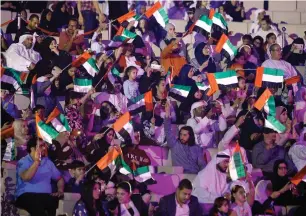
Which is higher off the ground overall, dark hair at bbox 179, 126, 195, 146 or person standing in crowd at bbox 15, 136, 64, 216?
dark hair at bbox 179, 126, 195, 146

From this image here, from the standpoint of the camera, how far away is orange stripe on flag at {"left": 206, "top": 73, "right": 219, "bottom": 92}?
13016mm

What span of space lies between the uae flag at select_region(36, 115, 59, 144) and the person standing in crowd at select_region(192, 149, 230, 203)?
189 cm

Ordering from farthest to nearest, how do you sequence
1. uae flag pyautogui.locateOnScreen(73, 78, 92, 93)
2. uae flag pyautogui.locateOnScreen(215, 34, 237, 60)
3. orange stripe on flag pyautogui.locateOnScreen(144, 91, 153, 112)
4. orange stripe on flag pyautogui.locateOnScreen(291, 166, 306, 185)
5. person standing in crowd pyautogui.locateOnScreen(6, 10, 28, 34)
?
uae flag pyautogui.locateOnScreen(215, 34, 237, 60)
person standing in crowd pyautogui.locateOnScreen(6, 10, 28, 34)
uae flag pyautogui.locateOnScreen(73, 78, 92, 93)
orange stripe on flag pyautogui.locateOnScreen(144, 91, 153, 112)
orange stripe on flag pyautogui.locateOnScreen(291, 166, 306, 185)

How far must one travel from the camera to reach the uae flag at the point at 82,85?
12.8 meters

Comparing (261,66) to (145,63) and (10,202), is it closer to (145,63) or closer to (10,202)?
(145,63)

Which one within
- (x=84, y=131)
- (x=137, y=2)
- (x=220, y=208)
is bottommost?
(x=220, y=208)

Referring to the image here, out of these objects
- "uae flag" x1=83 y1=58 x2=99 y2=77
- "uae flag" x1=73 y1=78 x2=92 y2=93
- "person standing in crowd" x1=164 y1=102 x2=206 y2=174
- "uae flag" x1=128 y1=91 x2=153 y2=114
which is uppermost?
"uae flag" x1=83 y1=58 x2=99 y2=77

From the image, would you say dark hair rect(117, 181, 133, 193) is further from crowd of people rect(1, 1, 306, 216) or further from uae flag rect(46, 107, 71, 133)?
uae flag rect(46, 107, 71, 133)

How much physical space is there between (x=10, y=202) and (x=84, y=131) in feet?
4.39

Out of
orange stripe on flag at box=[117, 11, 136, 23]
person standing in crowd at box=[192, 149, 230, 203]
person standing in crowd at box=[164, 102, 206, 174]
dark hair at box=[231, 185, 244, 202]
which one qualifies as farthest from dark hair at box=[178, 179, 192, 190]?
orange stripe on flag at box=[117, 11, 136, 23]

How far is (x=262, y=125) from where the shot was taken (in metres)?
12.7

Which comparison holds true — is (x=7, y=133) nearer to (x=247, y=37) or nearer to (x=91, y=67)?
(x=91, y=67)

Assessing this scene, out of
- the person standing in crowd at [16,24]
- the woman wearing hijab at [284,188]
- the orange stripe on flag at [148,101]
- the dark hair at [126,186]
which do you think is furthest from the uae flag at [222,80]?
the person standing in crowd at [16,24]

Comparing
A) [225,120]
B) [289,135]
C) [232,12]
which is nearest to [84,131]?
[225,120]
